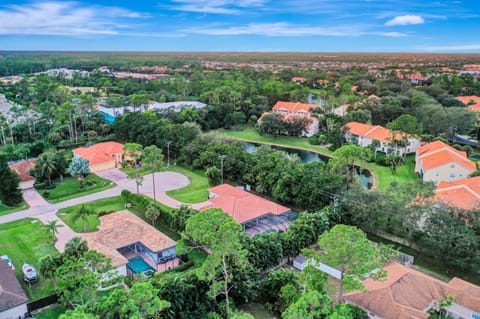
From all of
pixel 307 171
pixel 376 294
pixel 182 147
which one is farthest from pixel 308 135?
pixel 376 294

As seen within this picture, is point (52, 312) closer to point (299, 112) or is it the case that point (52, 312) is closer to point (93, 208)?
point (93, 208)

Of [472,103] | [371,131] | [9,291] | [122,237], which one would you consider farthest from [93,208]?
[472,103]

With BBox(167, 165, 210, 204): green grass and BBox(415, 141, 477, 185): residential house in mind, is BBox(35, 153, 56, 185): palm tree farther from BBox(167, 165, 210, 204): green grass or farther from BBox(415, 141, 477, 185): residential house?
BBox(415, 141, 477, 185): residential house

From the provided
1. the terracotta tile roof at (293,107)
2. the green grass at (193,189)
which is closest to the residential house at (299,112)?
the terracotta tile roof at (293,107)

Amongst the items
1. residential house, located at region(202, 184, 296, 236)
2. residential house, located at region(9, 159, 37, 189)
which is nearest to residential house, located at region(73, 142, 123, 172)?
residential house, located at region(9, 159, 37, 189)

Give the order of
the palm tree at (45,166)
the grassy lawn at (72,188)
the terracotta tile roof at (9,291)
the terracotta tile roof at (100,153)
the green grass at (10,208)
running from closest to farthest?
the terracotta tile roof at (9,291) < the green grass at (10,208) < the grassy lawn at (72,188) < the palm tree at (45,166) < the terracotta tile roof at (100,153)

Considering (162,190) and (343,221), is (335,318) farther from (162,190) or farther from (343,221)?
(162,190)

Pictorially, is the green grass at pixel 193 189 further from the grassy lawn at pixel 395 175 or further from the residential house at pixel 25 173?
the grassy lawn at pixel 395 175
